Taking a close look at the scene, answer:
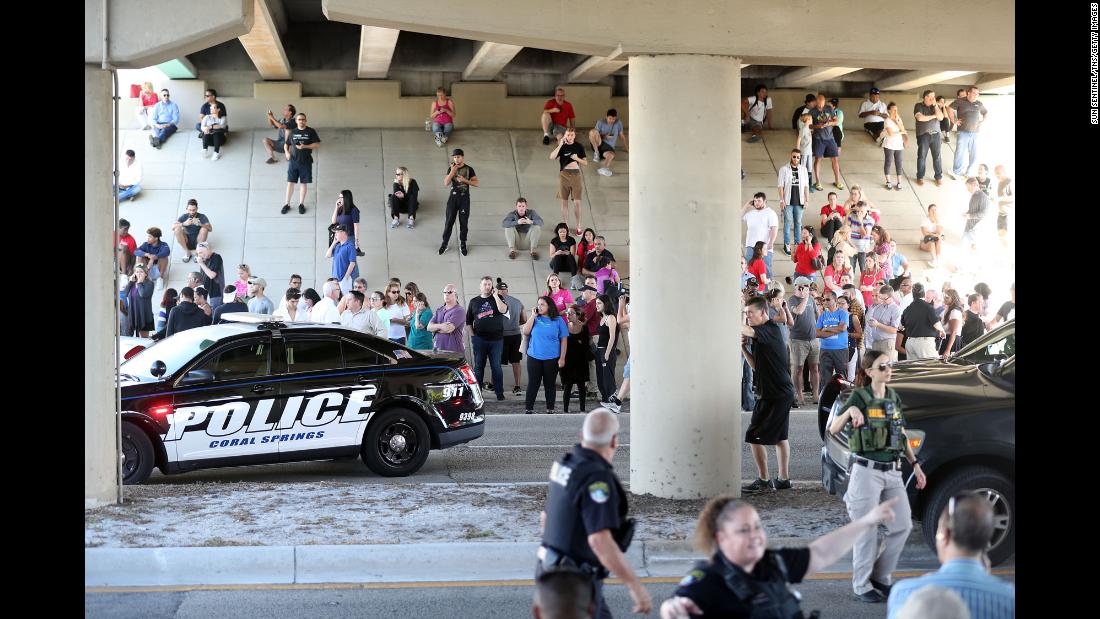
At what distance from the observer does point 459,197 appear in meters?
25.2

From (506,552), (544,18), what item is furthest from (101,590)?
(544,18)

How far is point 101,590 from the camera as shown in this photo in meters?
8.38

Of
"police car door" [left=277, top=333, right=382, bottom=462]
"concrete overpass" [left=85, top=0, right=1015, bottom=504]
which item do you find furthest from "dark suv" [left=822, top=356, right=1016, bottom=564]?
"police car door" [left=277, top=333, right=382, bottom=462]

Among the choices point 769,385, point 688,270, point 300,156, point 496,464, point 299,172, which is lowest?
point 496,464

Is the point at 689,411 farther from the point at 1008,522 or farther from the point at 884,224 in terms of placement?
the point at 884,224

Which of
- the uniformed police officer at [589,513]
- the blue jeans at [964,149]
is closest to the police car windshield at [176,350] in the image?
the uniformed police officer at [589,513]

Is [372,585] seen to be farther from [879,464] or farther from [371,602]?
[879,464]

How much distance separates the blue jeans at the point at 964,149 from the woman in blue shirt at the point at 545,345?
52.0ft

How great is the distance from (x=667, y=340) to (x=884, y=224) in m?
18.6

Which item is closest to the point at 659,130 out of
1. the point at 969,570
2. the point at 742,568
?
the point at 742,568

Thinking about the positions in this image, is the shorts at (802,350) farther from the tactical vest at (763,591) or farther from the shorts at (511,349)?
the tactical vest at (763,591)

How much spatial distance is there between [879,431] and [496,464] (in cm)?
601

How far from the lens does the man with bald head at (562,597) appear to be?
14.0 ft

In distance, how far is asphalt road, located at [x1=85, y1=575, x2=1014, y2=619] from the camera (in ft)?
25.8
